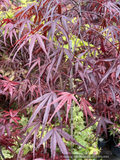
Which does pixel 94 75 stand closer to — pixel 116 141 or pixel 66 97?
pixel 66 97

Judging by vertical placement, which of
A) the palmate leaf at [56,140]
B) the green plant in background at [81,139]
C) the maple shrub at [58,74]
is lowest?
the green plant in background at [81,139]

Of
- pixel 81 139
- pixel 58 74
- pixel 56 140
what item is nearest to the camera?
pixel 56 140

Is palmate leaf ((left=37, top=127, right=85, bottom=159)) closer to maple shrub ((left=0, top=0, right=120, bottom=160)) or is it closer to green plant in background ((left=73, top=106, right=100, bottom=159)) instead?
maple shrub ((left=0, top=0, right=120, bottom=160))

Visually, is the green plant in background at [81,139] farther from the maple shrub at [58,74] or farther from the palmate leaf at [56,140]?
the palmate leaf at [56,140]

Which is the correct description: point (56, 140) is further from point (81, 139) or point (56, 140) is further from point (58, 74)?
point (81, 139)

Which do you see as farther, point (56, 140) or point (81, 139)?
point (81, 139)

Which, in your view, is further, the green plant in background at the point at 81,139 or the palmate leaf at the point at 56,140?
the green plant in background at the point at 81,139

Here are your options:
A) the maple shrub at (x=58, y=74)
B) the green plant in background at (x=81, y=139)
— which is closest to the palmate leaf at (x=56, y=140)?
the maple shrub at (x=58, y=74)

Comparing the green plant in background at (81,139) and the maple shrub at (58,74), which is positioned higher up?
the maple shrub at (58,74)

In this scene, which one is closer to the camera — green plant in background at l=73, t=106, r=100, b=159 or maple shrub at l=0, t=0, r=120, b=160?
maple shrub at l=0, t=0, r=120, b=160

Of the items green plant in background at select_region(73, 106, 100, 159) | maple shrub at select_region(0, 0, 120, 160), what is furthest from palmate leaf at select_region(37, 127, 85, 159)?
green plant in background at select_region(73, 106, 100, 159)

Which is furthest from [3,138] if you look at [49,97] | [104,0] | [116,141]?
[116,141]

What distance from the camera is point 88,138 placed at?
1633 millimetres

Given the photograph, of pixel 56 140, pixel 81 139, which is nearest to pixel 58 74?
pixel 56 140
